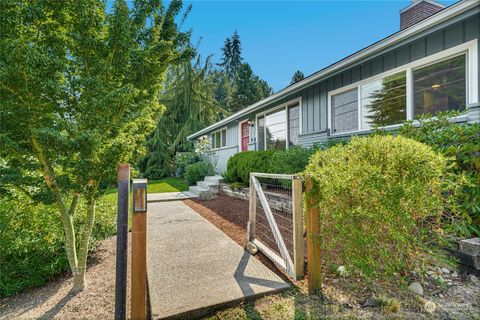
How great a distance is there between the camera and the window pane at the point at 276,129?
7863 mm

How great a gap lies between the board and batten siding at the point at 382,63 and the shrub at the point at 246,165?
1.18 meters

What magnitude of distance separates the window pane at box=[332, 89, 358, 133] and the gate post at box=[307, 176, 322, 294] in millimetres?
3793

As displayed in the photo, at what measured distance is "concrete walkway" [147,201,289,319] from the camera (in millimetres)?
2056

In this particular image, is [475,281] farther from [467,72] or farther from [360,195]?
[467,72]

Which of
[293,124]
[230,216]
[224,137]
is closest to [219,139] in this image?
[224,137]

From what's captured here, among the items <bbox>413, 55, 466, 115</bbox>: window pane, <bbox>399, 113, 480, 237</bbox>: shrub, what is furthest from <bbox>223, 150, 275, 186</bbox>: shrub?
<bbox>399, 113, 480, 237</bbox>: shrub

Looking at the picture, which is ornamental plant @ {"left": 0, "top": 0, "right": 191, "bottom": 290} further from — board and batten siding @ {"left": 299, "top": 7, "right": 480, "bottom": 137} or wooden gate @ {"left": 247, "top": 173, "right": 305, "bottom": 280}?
board and batten siding @ {"left": 299, "top": 7, "right": 480, "bottom": 137}

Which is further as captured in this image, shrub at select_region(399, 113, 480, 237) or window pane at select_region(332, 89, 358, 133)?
window pane at select_region(332, 89, 358, 133)

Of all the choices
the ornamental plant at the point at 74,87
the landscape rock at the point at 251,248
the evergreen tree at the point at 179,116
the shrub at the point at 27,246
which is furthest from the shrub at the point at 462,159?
the evergreen tree at the point at 179,116

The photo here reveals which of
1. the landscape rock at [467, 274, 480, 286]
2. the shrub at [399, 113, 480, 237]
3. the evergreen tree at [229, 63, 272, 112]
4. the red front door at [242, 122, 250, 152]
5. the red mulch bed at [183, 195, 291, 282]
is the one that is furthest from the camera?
the evergreen tree at [229, 63, 272, 112]

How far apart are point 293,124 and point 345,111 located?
1.99m

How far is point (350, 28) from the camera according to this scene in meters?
7.84

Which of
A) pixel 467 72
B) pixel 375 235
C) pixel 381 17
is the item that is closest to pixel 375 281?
pixel 375 235

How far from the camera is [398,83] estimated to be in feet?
14.8
